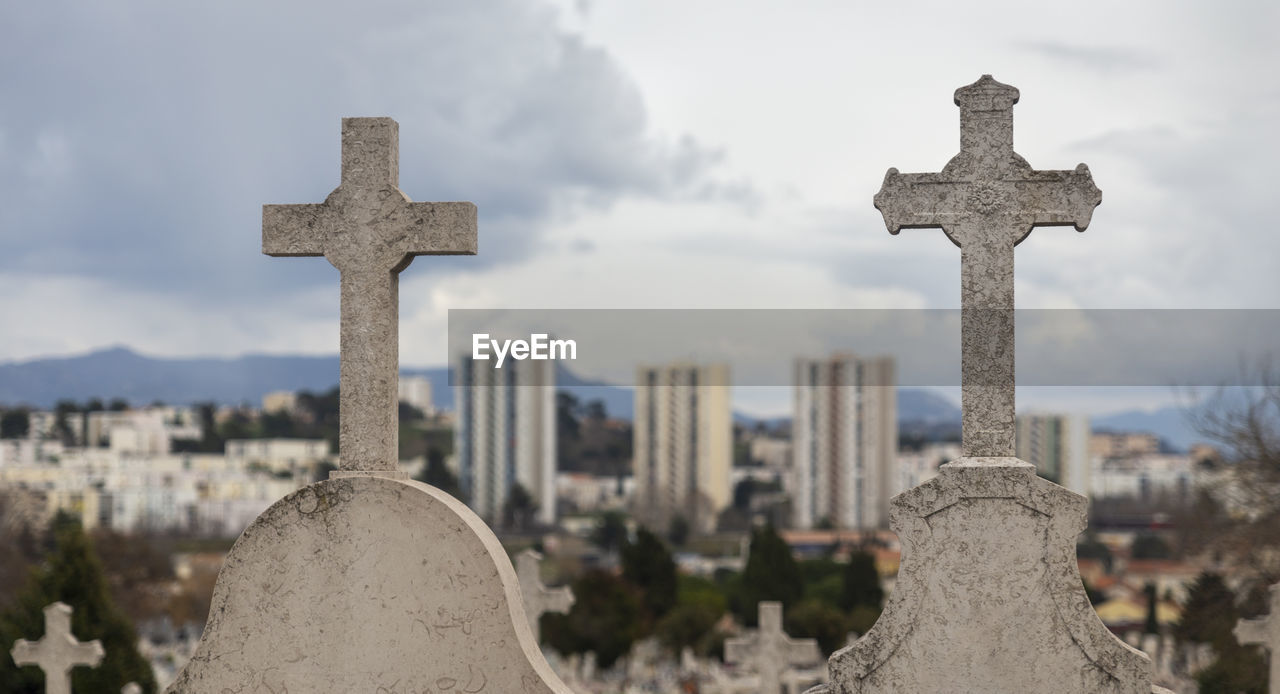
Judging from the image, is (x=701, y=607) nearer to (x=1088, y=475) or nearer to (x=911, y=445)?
(x=1088, y=475)

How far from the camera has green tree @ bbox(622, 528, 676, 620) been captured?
49.5m

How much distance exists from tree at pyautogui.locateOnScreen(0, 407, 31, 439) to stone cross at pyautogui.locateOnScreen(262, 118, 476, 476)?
135 meters

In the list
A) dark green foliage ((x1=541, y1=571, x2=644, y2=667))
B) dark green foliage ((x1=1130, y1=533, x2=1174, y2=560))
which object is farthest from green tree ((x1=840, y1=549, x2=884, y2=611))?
dark green foliage ((x1=1130, y1=533, x2=1174, y2=560))

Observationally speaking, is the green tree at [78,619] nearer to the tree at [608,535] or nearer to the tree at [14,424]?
the tree at [608,535]

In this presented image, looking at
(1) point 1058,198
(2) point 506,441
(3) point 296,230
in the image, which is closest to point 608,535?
(2) point 506,441

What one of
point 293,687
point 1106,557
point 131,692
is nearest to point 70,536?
point 131,692

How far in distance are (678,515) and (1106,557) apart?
4025cm

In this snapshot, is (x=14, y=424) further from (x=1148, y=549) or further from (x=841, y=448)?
(x=1148, y=549)

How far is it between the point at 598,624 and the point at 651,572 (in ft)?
28.0

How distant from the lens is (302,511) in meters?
6.12

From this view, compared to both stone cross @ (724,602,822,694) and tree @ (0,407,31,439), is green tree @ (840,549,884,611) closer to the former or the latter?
stone cross @ (724,602,822,694)

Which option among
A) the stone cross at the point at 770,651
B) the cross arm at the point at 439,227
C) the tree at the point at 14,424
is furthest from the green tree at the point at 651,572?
the tree at the point at 14,424

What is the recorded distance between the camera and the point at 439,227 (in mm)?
6172

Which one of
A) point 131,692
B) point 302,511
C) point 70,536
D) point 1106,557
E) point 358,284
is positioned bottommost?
point 1106,557
